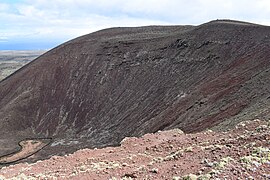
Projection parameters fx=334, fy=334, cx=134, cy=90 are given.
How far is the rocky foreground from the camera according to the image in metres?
9.32

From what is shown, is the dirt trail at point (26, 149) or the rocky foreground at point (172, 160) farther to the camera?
the dirt trail at point (26, 149)

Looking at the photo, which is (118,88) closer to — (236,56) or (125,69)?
(125,69)

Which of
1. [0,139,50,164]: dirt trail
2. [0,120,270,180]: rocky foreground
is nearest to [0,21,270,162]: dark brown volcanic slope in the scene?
[0,139,50,164]: dirt trail

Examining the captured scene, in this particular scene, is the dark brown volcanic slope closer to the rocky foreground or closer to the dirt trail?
the dirt trail

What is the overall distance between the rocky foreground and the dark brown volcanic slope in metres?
8.92

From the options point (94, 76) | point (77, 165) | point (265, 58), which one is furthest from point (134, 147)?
point (94, 76)

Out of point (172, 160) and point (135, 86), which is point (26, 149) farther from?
point (172, 160)

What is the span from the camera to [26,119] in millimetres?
54062

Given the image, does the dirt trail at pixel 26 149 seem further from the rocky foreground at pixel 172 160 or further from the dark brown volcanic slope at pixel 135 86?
the rocky foreground at pixel 172 160

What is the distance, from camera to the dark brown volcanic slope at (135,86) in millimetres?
31578

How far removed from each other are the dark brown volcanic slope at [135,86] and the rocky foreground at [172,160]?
892cm

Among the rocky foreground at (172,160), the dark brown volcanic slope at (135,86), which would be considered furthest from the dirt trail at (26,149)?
the rocky foreground at (172,160)

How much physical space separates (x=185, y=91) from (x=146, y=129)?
300 inches

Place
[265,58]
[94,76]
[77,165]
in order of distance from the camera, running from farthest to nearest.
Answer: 1. [94,76]
2. [265,58]
3. [77,165]
